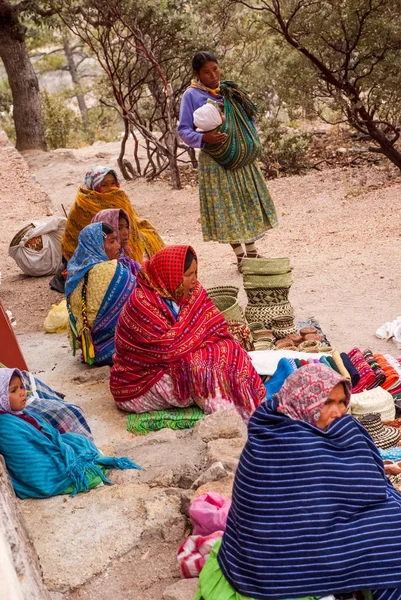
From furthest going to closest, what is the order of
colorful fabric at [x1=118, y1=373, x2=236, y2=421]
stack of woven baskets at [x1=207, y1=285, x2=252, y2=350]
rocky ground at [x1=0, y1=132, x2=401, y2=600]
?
stack of woven baskets at [x1=207, y1=285, x2=252, y2=350]
colorful fabric at [x1=118, y1=373, x2=236, y2=421]
rocky ground at [x1=0, y1=132, x2=401, y2=600]

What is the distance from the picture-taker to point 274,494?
2.62 m

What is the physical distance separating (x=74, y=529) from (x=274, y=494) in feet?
3.52

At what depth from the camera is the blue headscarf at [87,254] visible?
564 centimetres

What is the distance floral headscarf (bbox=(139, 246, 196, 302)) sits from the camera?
15.4 ft

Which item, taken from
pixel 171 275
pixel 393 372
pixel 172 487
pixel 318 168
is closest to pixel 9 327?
pixel 171 275

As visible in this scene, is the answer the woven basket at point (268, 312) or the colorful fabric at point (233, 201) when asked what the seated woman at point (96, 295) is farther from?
the colorful fabric at point (233, 201)

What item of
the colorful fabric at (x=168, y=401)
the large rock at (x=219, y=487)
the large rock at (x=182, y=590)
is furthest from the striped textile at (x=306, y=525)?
the colorful fabric at (x=168, y=401)

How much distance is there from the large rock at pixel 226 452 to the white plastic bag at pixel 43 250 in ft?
15.8

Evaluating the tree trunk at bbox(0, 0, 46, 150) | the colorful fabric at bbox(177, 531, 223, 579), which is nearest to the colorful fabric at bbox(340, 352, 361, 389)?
the colorful fabric at bbox(177, 531, 223, 579)

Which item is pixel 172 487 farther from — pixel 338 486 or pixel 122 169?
pixel 122 169

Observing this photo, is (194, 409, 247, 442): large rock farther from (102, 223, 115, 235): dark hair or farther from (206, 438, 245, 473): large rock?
(102, 223, 115, 235): dark hair

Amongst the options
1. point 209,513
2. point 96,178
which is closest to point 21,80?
point 96,178

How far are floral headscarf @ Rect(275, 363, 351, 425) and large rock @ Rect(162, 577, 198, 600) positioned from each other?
0.66 metres

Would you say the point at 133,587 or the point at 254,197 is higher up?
the point at 254,197
